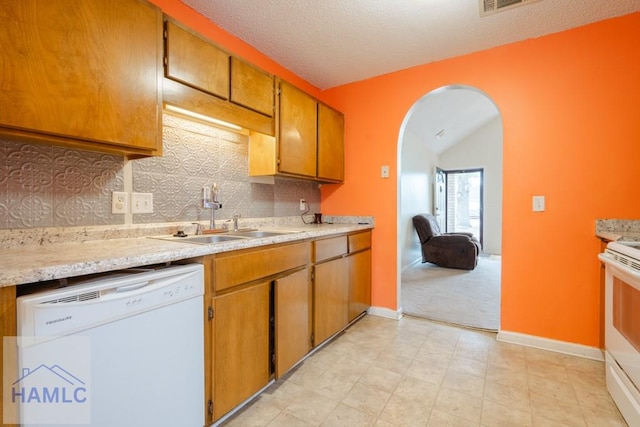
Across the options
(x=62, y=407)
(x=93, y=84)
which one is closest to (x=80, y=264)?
(x=62, y=407)

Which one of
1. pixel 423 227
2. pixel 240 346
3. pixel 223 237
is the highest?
pixel 223 237

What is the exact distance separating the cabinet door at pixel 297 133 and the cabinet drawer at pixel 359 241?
0.68 m

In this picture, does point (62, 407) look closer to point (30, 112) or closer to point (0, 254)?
point (0, 254)

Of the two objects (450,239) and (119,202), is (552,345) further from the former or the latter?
(119,202)

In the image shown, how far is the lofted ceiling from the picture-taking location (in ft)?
6.29

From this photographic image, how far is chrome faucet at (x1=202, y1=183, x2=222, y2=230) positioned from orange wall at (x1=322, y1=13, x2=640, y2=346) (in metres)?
2.15

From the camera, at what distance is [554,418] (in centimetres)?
151

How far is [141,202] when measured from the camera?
1.69m

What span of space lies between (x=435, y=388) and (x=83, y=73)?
2.39m

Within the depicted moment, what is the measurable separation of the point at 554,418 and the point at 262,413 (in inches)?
59.5

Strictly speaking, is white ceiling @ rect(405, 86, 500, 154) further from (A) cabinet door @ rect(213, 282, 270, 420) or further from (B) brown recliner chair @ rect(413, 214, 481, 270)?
(A) cabinet door @ rect(213, 282, 270, 420)

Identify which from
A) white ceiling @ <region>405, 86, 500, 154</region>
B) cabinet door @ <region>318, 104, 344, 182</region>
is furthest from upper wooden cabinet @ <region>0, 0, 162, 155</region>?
white ceiling @ <region>405, 86, 500, 154</region>

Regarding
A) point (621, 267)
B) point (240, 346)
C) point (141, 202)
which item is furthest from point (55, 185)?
point (621, 267)

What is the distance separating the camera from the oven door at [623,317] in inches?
53.6
